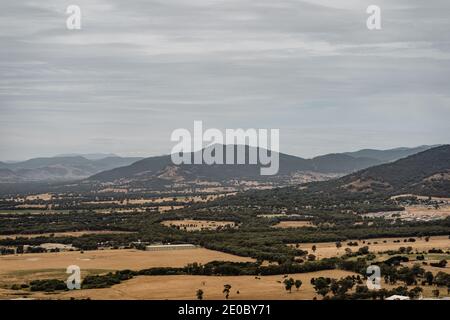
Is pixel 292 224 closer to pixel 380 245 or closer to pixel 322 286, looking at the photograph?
pixel 380 245

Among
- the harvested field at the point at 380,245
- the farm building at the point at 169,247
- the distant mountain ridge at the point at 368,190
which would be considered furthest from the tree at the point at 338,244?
the distant mountain ridge at the point at 368,190

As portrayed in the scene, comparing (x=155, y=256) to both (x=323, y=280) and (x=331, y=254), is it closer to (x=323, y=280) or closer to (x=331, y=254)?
(x=331, y=254)

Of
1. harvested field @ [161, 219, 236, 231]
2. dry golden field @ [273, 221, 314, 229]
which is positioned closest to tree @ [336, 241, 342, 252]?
dry golden field @ [273, 221, 314, 229]

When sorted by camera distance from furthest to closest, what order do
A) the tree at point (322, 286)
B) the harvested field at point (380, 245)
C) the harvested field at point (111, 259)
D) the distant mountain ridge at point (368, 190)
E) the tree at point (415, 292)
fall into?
the distant mountain ridge at point (368, 190) < the harvested field at point (380, 245) < the harvested field at point (111, 259) < the tree at point (322, 286) < the tree at point (415, 292)

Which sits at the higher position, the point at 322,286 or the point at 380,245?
the point at 322,286

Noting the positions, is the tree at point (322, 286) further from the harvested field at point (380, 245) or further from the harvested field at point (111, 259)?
the harvested field at point (380, 245)

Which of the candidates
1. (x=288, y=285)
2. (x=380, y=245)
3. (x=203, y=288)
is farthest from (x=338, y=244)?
(x=203, y=288)
